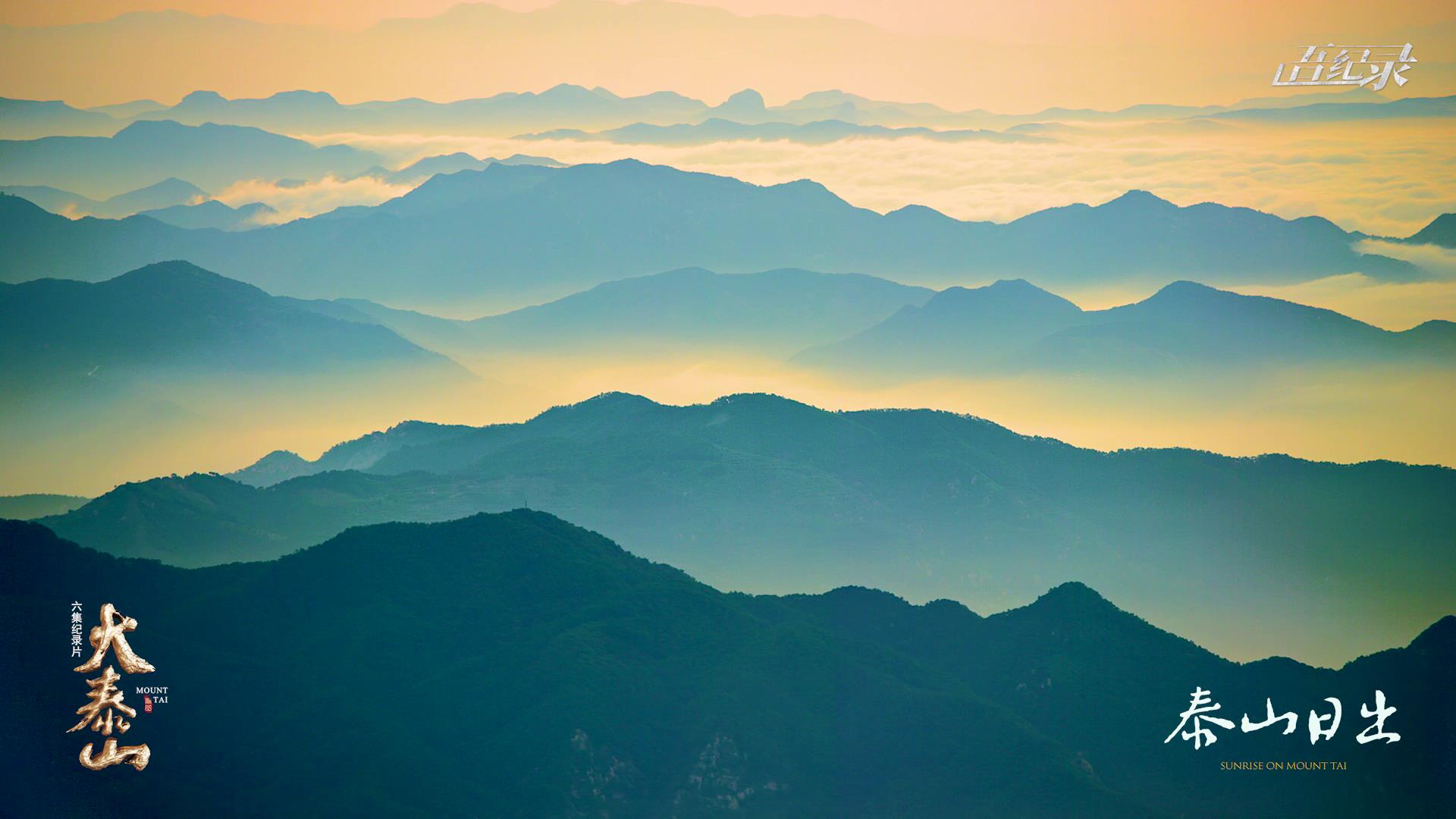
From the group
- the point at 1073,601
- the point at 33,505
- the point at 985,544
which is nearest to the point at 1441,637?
the point at 1073,601

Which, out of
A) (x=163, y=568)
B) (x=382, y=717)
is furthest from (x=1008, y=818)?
(x=163, y=568)

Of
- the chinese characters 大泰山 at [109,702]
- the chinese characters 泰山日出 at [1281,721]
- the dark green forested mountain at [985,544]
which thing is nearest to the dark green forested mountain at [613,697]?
the chinese characters 泰山日出 at [1281,721]

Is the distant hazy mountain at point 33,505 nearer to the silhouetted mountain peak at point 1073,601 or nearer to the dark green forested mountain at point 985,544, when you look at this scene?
the dark green forested mountain at point 985,544

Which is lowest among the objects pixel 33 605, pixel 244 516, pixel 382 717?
→ pixel 382 717

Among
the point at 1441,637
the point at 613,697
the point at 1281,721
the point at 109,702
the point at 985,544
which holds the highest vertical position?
the point at 985,544

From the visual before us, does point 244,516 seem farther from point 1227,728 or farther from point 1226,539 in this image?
point 1226,539

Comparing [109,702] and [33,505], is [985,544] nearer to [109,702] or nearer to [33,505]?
[33,505]
